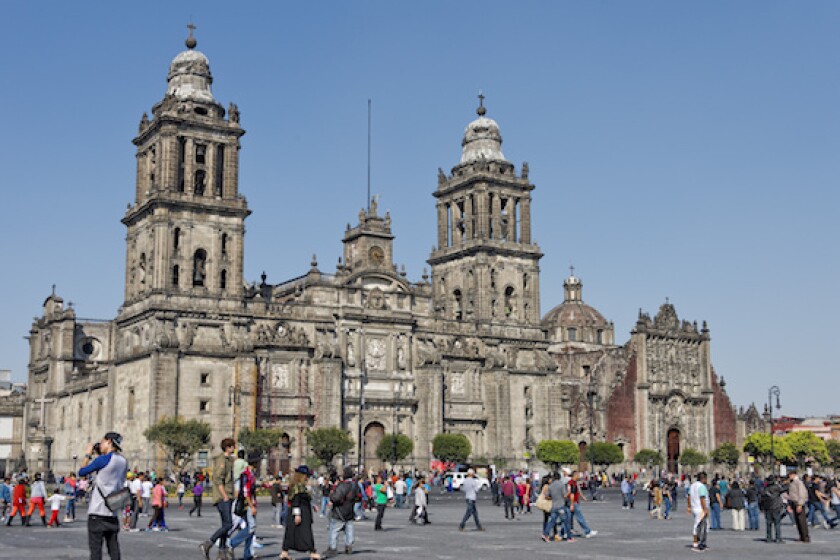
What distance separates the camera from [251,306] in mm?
76375

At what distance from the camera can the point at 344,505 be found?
71.2 feet

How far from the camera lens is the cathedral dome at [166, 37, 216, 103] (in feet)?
254

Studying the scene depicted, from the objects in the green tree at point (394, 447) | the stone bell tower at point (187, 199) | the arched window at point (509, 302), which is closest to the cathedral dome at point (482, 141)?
the arched window at point (509, 302)

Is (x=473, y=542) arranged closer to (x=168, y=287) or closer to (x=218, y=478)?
(x=218, y=478)

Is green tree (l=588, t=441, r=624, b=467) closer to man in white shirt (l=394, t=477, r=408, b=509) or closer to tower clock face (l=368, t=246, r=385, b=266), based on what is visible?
tower clock face (l=368, t=246, r=385, b=266)

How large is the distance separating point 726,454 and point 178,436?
52.8 m

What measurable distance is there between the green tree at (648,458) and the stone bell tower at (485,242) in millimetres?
14473

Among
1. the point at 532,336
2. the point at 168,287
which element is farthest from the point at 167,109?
the point at 532,336

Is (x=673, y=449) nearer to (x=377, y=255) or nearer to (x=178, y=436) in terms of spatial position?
(x=377, y=255)

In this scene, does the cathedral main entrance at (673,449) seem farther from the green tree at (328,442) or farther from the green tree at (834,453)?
the green tree at (328,442)

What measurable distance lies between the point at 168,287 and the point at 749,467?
59.5m

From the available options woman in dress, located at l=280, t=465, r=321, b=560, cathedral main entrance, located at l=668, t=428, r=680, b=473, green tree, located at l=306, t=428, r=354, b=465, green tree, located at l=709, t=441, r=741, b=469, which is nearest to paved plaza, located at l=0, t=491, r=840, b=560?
woman in dress, located at l=280, t=465, r=321, b=560

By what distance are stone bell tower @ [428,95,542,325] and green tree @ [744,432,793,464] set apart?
87.2 ft

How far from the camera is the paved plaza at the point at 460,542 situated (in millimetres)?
22375
